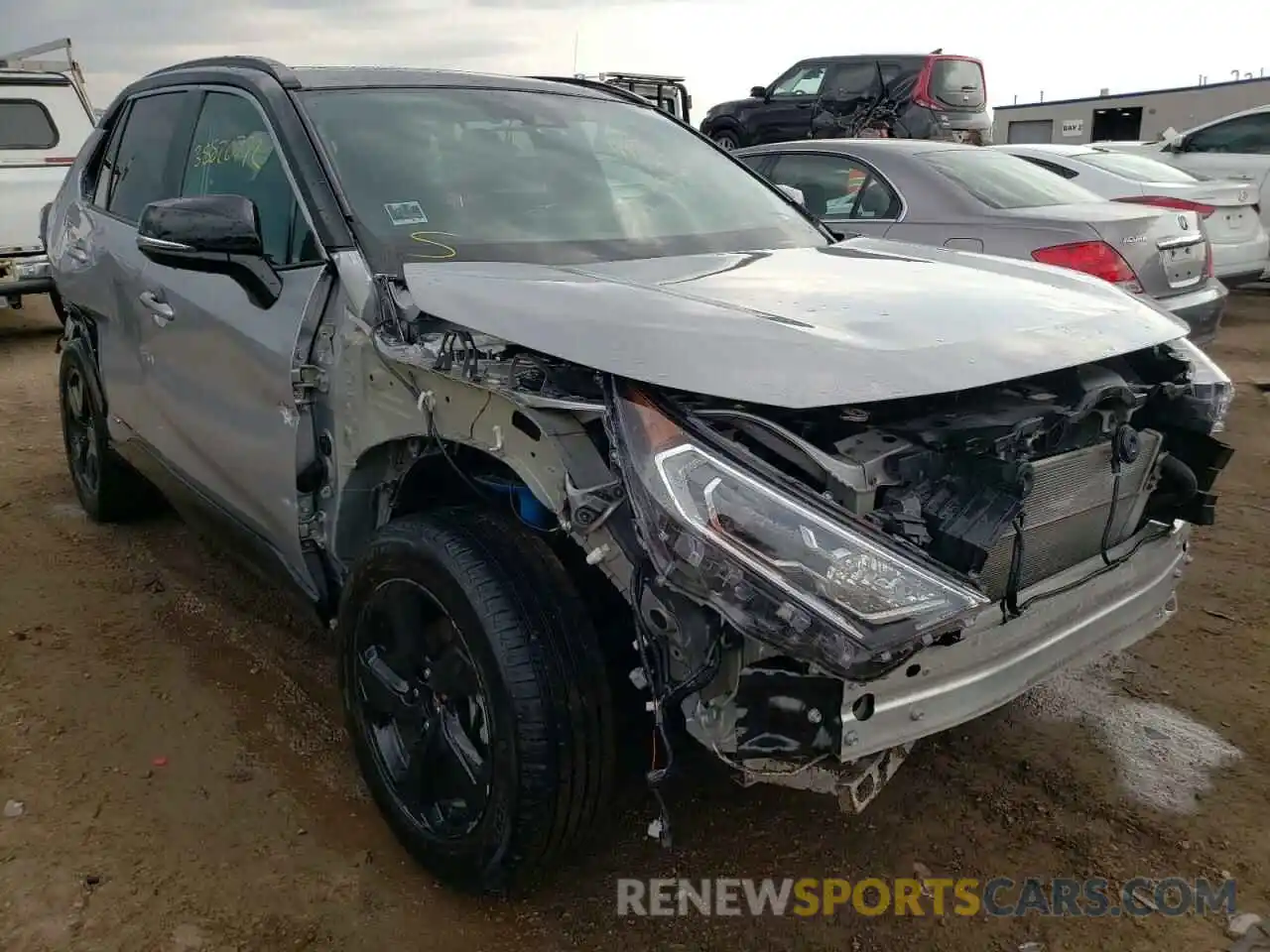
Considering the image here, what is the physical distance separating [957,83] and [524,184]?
1155 centimetres

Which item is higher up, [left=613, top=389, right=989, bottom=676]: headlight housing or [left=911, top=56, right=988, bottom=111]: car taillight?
[left=911, top=56, right=988, bottom=111]: car taillight

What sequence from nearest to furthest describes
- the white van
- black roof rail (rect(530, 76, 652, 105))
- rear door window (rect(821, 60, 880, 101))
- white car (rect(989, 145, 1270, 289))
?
black roof rail (rect(530, 76, 652, 105)) → white car (rect(989, 145, 1270, 289)) → the white van → rear door window (rect(821, 60, 880, 101))

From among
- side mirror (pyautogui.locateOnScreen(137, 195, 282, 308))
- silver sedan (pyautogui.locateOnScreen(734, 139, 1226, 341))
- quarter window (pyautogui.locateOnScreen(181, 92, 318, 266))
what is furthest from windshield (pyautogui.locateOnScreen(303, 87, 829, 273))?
silver sedan (pyautogui.locateOnScreen(734, 139, 1226, 341))

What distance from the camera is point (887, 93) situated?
12.8m

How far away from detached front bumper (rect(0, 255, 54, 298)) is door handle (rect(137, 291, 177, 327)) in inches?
254

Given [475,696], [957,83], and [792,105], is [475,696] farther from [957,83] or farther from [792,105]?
[792,105]

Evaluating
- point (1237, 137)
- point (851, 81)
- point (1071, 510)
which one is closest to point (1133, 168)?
point (1237, 137)

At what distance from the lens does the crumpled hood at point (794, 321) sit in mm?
1895

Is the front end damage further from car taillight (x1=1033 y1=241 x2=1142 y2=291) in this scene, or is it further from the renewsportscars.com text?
car taillight (x1=1033 y1=241 x2=1142 y2=291)

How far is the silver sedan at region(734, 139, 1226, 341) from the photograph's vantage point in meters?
5.45

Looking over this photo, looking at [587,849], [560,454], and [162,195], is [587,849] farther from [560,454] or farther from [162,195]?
[162,195]

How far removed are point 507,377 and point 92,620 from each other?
100 inches

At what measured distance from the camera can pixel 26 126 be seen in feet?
31.5

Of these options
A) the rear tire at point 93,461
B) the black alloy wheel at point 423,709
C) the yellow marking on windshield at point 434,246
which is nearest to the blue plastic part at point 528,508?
the black alloy wheel at point 423,709
